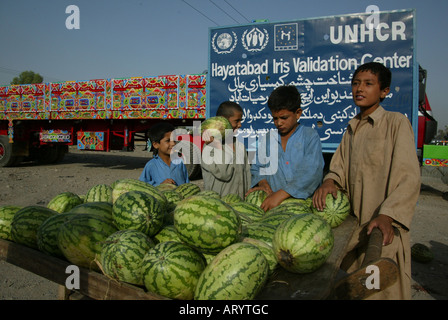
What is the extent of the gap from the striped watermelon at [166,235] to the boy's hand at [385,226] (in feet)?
4.00

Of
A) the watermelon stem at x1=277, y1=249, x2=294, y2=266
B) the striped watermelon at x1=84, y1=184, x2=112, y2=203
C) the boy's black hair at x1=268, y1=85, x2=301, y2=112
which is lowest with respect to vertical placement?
A: the watermelon stem at x1=277, y1=249, x2=294, y2=266

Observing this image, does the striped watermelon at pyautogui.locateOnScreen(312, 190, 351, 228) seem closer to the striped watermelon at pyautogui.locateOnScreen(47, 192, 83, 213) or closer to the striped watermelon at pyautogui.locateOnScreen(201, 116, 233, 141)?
the striped watermelon at pyautogui.locateOnScreen(201, 116, 233, 141)

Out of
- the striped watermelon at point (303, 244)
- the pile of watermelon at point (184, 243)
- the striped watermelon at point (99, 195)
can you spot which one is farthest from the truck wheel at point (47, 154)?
the striped watermelon at point (303, 244)

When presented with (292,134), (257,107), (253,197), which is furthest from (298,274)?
(257,107)

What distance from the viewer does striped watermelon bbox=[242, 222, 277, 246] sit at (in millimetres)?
1808

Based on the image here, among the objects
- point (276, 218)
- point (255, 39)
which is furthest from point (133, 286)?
point (255, 39)

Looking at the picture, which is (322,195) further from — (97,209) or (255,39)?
(255,39)

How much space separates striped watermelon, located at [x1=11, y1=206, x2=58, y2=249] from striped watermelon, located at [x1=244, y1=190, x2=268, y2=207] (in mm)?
1625

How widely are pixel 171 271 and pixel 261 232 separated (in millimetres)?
637

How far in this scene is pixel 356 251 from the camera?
261 cm

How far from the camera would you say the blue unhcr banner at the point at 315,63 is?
6.62 m

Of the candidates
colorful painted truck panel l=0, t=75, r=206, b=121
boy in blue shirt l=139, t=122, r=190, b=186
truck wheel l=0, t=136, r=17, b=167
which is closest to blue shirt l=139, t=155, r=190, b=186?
boy in blue shirt l=139, t=122, r=190, b=186

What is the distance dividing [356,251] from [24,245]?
101 inches
